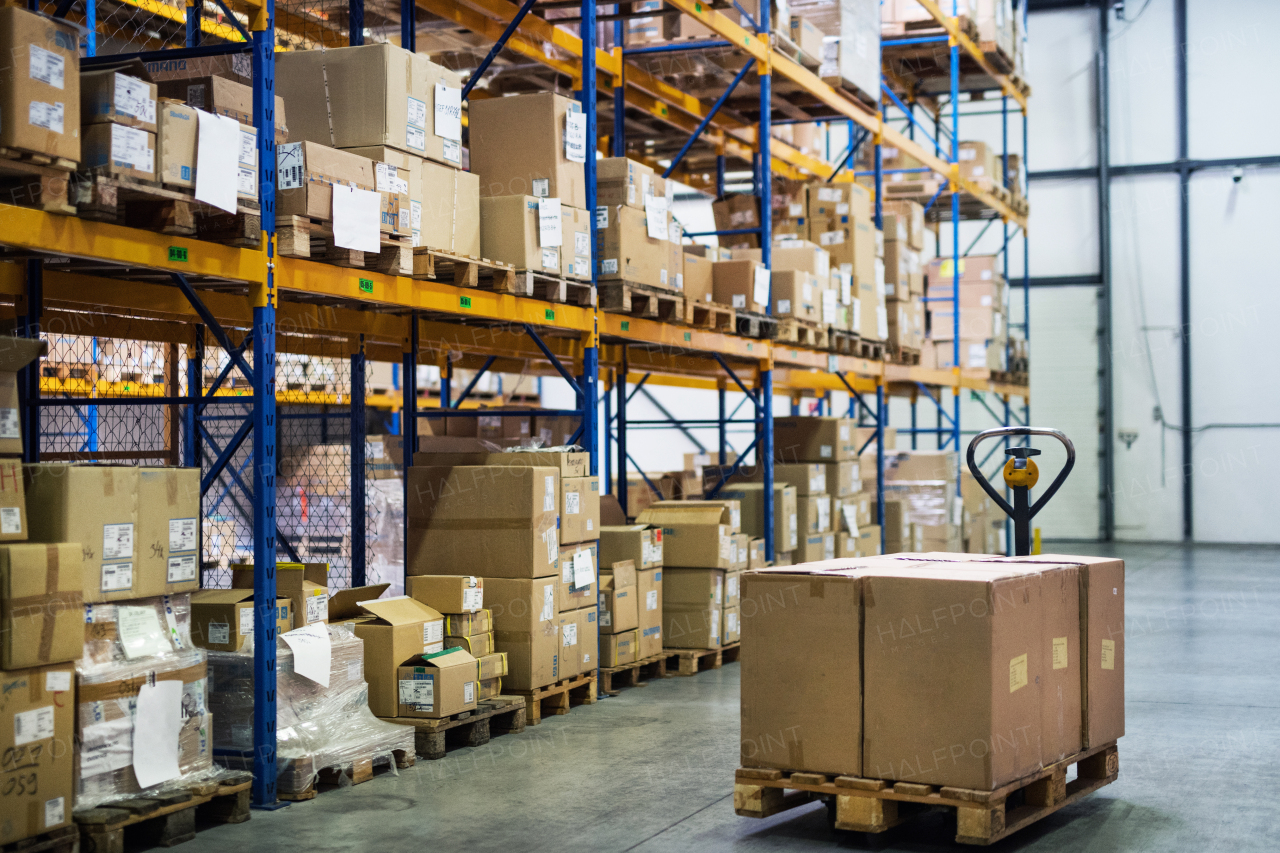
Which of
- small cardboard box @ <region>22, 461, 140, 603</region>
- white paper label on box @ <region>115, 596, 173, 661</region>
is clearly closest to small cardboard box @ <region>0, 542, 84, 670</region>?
small cardboard box @ <region>22, 461, 140, 603</region>

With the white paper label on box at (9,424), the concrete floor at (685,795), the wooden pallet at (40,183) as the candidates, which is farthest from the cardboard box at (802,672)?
the wooden pallet at (40,183)

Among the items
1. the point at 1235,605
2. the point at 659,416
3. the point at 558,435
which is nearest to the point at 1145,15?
the point at 659,416

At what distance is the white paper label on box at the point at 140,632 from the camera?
489cm

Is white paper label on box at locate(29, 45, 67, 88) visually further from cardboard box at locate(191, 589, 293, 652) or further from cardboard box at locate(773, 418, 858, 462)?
cardboard box at locate(773, 418, 858, 462)

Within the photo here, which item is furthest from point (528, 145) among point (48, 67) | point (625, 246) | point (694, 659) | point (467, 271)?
point (694, 659)

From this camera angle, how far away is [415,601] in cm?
690

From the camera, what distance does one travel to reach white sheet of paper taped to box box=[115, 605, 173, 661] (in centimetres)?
489

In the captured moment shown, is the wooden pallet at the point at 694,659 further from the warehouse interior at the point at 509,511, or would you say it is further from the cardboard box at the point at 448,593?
the cardboard box at the point at 448,593

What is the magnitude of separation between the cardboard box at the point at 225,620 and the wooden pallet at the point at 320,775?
0.58m

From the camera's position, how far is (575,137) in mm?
7844

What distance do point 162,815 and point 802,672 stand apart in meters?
2.45

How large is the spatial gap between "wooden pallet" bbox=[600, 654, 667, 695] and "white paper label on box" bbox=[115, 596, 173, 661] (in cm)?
364

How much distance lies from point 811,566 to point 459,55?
5807mm

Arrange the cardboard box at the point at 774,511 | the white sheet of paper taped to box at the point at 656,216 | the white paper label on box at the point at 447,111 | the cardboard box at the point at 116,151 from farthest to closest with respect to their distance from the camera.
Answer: the cardboard box at the point at 774,511 < the white sheet of paper taped to box at the point at 656,216 < the white paper label on box at the point at 447,111 < the cardboard box at the point at 116,151
